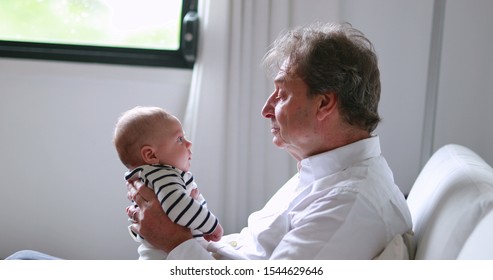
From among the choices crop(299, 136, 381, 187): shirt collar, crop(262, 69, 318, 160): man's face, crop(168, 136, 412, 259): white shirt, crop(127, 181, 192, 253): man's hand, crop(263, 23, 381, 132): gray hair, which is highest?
crop(263, 23, 381, 132): gray hair

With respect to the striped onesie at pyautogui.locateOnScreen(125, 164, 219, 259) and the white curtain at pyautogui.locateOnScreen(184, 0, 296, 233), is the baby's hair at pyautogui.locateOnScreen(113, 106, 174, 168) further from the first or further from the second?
the white curtain at pyautogui.locateOnScreen(184, 0, 296, 233)

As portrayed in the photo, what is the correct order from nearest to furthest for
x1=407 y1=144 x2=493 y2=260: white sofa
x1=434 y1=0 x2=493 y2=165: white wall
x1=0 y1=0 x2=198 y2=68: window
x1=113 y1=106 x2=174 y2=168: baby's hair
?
x1=407 y1=144 x2=493 y2=260: white sofa → x1=113 y1=106 x2=174 y2=168: baby's hair → x1=434 y1=0 x2=493 y2=165: white wall → x1=0 y1=0 x2=198 y2=68: window

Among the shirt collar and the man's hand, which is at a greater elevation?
the shirt collar

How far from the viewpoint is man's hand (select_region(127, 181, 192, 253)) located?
1.50m

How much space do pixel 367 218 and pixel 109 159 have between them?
6.41 feet

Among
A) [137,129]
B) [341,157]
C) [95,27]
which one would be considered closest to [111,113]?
[95,27]

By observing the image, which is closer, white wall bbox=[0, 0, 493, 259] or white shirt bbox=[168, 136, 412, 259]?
white shirt bbox=[168, 136, 412, 259]

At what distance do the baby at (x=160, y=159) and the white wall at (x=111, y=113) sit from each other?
137 centimetres

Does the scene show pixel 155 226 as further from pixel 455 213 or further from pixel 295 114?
pixel 455 213

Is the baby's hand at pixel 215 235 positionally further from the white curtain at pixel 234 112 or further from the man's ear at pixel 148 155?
the white curtain at pixel 234 112

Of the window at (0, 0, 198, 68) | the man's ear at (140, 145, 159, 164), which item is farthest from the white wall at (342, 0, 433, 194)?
the man's ear at (140, 145, 159, 164)

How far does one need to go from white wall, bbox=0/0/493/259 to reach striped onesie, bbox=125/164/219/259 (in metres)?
1.42

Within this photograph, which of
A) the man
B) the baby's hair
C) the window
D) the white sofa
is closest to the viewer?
the white sofa

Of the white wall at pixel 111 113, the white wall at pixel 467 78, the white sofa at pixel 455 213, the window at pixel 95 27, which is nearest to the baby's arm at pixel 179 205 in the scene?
the white sofa at pixel 455 213
